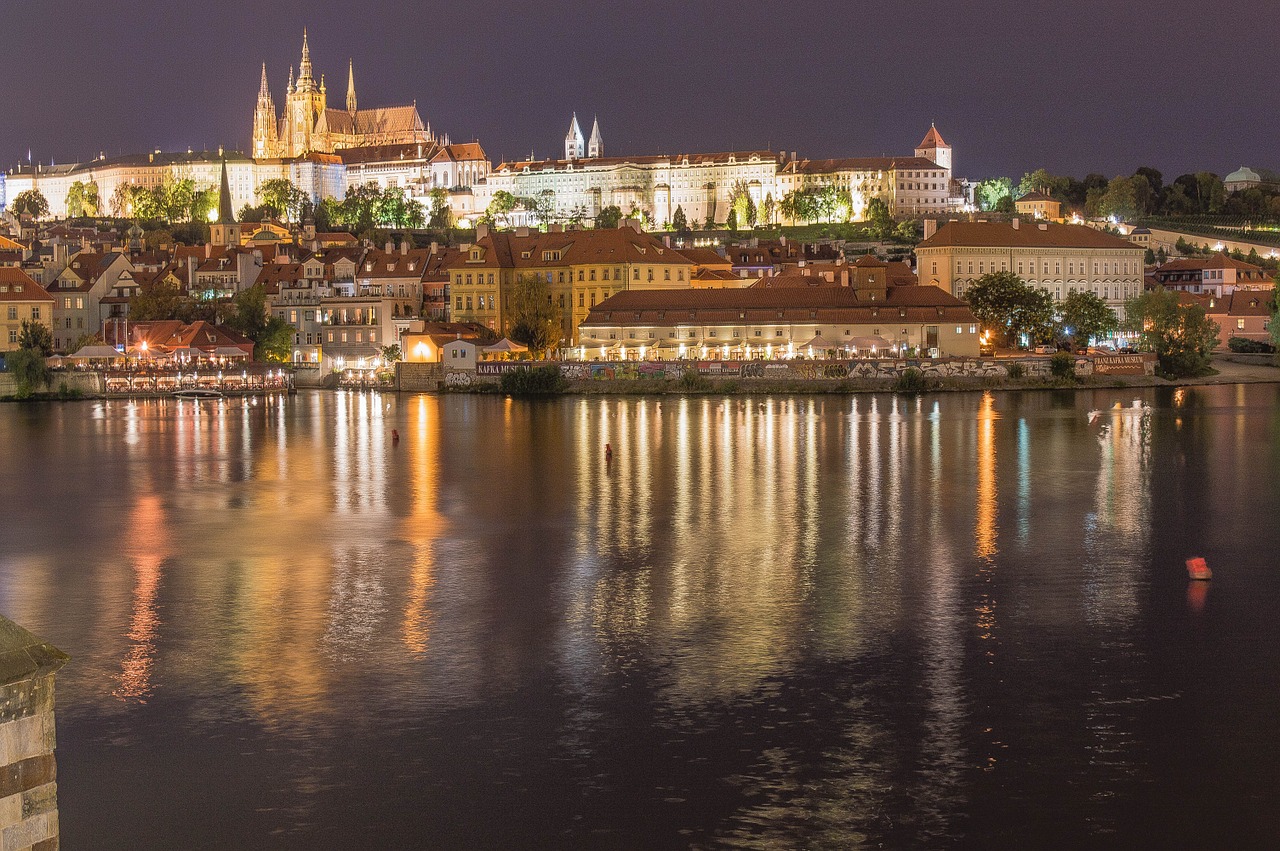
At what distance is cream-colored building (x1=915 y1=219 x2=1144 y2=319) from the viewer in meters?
60.6

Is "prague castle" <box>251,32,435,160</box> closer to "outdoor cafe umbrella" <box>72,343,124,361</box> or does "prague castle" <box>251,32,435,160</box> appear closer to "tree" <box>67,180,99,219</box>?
"tree" <box>67,180,99,219</box>

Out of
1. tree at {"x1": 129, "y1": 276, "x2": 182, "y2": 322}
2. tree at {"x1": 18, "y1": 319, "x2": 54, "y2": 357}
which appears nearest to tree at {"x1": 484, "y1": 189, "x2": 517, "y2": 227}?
tree at {"x1": 129, "y1": 276, "x2": 182, "y2": 322}

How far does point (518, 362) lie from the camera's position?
50250 millimetres

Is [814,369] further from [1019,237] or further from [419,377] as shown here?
[1019,237]

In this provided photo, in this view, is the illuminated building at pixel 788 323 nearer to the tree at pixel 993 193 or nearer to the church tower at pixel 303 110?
the tree at pixel 993 193

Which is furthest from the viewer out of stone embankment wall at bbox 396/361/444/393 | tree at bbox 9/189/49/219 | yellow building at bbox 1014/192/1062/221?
tree at bbox 9/189/49/219

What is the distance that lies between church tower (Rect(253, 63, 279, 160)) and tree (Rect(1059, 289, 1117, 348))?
391ft

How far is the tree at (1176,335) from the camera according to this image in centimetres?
5191

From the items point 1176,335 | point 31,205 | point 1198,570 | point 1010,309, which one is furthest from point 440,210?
point 1198,570

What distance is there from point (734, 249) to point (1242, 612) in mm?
53017

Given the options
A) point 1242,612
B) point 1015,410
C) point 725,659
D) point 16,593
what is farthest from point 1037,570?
point 1015,410

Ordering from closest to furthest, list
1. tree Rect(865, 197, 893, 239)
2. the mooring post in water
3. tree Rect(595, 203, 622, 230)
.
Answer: the mooring post in water
tree Rect(865, 197, 893, 239)
tree Rect(595, 203, 622, 230)

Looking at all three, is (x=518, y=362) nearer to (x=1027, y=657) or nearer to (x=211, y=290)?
(x=211, y=290)

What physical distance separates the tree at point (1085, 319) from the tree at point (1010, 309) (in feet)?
5.25
